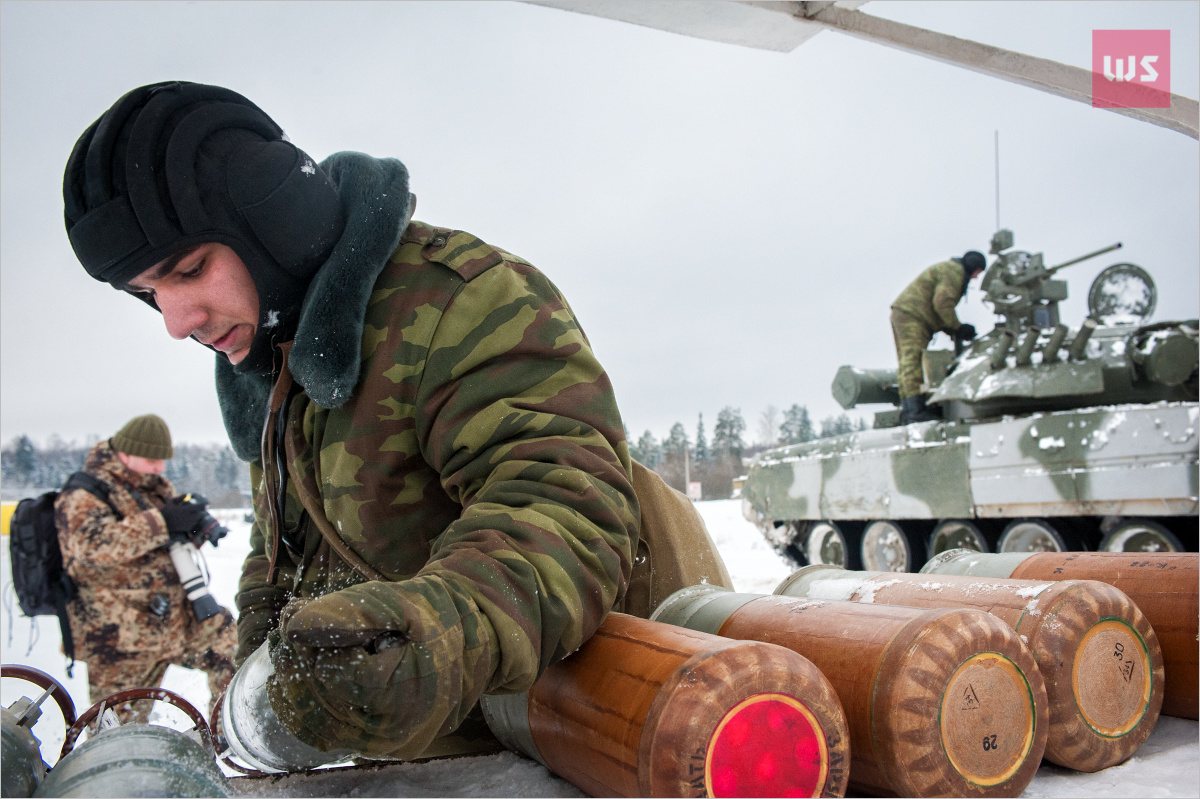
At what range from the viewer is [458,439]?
1322 mm

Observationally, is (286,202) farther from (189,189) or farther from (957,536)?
(957,536)

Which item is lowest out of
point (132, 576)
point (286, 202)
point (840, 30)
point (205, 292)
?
point (132, 576)

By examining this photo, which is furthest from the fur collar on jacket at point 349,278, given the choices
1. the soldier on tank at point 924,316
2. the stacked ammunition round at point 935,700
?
the soldier on tank at point 924,316

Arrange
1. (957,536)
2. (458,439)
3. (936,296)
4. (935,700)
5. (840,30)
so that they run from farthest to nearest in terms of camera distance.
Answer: (936,296) → (957,536) → (840,30) → (458,439) → (935,700)

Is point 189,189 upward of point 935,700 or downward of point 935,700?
upward

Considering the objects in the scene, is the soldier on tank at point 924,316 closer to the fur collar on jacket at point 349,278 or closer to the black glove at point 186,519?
the black glove at point 186,519

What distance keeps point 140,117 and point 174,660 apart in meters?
3.65

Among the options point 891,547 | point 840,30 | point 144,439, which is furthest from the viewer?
point 891,547

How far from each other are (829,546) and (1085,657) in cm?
873

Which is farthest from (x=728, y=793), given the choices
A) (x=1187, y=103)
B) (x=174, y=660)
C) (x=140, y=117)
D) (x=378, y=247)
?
(x=174, y=660)

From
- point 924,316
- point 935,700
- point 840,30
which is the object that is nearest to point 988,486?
point 924,316

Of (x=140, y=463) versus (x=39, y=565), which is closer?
(x=39, y=565)

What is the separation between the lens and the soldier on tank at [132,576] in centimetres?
408

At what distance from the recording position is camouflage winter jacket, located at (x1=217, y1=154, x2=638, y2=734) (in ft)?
3.72
